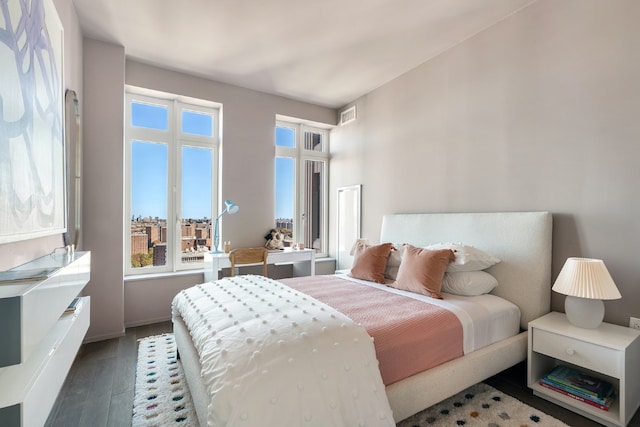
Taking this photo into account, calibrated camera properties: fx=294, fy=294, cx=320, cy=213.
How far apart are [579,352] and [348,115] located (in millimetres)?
3789

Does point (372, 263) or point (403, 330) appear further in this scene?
point (372, 263)

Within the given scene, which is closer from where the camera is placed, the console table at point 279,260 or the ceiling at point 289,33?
the ceiling at point 289,33

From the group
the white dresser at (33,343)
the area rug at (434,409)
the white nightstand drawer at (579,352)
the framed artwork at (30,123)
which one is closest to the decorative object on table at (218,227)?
the area rug at (434,409)

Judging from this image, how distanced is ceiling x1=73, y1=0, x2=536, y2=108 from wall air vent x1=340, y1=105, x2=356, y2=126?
684mm

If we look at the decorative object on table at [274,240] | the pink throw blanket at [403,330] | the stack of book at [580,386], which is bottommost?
the stack of book at [580,386]

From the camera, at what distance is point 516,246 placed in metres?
2.37

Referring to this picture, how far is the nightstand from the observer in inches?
65.3

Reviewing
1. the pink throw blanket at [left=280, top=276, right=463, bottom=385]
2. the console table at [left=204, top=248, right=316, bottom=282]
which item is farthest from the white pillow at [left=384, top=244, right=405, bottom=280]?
the console table at [left=204, top=248, right=316, bottom=282]

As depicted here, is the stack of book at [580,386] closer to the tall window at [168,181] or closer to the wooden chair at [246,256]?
the wooden chair at [246,256]

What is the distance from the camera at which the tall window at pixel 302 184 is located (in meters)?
4.63

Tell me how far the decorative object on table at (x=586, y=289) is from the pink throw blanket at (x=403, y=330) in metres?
0.76

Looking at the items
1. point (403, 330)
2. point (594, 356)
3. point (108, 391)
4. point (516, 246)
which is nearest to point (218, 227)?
point (108, 391)

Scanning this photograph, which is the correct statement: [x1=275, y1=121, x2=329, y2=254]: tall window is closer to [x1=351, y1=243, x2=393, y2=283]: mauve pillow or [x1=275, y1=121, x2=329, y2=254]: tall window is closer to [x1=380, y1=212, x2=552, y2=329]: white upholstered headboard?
[x1=351, y1=243, x2=393, y2=283]: mauve pillow

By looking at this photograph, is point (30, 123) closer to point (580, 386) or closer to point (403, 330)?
point (403, 330)
